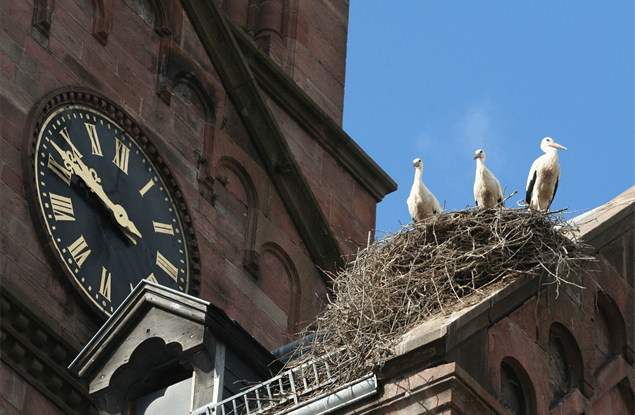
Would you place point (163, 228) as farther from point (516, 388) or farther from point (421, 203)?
point (516, 388)

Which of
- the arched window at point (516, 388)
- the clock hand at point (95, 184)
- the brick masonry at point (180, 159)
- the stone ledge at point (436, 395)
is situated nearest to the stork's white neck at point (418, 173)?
the brick masonry at point (180, 159)

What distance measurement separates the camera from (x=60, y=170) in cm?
1805

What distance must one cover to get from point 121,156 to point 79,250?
5.75 ft

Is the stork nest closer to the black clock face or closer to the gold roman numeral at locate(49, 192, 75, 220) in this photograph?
the black clock face

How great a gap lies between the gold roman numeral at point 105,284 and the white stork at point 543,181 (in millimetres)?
4404

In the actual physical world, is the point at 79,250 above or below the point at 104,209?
below

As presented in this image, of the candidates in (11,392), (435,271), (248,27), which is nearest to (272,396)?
(435,271)

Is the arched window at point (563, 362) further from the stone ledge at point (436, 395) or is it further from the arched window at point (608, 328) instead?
the stone ledge at point (436, 395)

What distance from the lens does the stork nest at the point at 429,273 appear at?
13.1 meters

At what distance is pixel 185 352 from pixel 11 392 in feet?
9.29

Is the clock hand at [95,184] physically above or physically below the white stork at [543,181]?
above

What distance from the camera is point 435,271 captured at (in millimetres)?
14023

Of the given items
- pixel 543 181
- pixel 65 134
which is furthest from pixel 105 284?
pixel 543 181

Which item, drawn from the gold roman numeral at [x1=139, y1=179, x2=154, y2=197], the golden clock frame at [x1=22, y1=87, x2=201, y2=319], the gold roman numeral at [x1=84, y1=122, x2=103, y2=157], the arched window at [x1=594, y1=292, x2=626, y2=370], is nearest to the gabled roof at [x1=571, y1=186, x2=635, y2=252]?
the arched window at [x1=594, y1=292, x2=626, y2=370]
